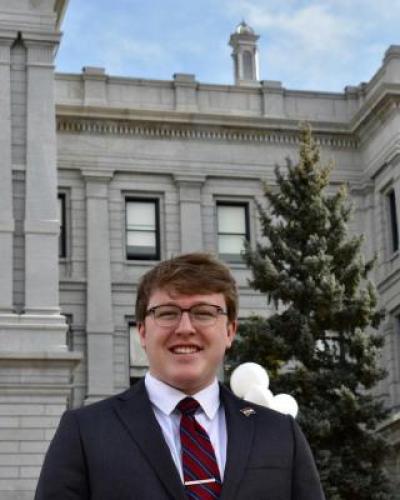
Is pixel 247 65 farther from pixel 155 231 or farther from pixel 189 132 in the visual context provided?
pixel 155 231

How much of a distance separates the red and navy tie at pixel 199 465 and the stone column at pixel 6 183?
2144 centimetres

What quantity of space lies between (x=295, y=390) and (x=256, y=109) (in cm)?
1278

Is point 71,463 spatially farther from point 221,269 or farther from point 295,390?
point 295,390

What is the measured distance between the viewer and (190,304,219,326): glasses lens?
3963 millimetres

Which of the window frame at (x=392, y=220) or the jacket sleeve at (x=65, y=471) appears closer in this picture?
the jacket sleeve at (x=65, y=471)

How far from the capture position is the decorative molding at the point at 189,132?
1341 inches

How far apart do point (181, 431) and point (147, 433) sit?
11 cm

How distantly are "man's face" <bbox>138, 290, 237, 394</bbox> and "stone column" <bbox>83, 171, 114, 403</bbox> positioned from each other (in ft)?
90.6

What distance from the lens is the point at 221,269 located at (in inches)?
158

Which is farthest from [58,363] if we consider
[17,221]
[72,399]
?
[72,399]

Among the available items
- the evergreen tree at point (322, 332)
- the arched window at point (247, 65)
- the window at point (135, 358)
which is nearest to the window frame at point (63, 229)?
the window at point (135, 358)

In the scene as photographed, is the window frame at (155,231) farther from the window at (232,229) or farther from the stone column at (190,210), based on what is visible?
the window at (232,229)

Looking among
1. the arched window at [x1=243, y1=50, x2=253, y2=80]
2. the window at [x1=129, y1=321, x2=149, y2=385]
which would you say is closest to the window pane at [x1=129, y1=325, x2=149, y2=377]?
the window at [x1=129, y1=321, x2=149, y2=385]

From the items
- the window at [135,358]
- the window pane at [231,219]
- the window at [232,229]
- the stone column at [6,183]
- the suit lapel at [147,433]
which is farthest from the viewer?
the window pane at [231,219]
